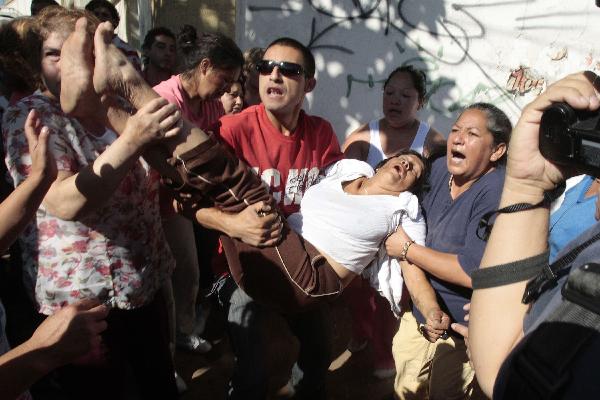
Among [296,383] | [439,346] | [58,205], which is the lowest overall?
[296,383]

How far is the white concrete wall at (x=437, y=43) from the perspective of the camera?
5.20 m

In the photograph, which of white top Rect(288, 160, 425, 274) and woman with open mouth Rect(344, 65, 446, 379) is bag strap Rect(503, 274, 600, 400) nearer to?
white top Rect(288, 160, 425, 274)

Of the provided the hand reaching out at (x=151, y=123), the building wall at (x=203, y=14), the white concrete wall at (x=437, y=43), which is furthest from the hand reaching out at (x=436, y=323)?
the building wall at (x=203, y=14)

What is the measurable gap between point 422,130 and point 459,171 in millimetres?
1233

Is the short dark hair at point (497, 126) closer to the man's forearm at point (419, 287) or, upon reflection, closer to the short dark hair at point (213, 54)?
the man's forearm at point (419, 287)

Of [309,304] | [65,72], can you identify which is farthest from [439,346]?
[65,72]

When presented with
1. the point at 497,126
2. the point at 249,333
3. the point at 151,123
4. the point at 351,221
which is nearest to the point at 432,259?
the point at 351,221

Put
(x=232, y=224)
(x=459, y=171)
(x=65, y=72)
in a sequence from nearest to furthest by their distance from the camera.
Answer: (x=65, y=72)
(x=232, y=224)
(x=459, y=171)

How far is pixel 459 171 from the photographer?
8.18 feet

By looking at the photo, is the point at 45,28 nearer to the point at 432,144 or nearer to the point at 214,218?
the point at 214,218

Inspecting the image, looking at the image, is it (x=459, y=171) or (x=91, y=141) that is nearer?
(x=91, y=141)

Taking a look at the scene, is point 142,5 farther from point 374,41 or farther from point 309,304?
point 309,304

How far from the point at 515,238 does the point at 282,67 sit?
1615mm

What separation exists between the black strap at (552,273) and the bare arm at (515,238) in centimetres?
6
